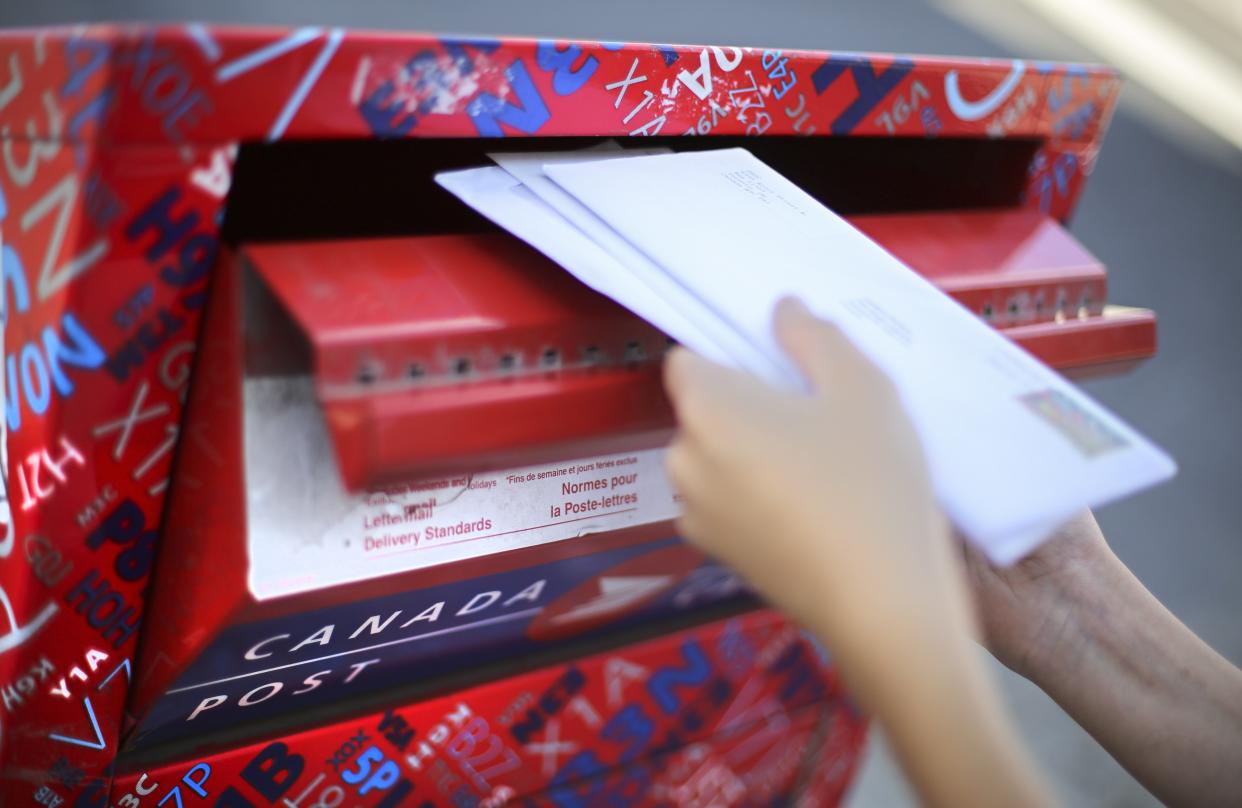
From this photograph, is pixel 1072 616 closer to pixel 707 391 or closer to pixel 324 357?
pixel 707 391

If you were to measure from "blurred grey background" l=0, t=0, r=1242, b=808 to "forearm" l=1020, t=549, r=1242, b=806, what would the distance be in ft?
3.33

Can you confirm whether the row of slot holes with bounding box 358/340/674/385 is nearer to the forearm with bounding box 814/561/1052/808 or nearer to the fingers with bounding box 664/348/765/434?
the fingers with bounding box 664/348/765/434

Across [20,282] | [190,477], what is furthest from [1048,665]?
[20,282]

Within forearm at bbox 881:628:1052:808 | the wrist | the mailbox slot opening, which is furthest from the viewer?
the wrist

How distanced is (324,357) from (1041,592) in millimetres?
611

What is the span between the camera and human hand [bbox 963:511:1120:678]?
720 millimetres

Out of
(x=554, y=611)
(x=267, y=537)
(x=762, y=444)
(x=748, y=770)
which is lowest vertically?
(x=748, y=770)

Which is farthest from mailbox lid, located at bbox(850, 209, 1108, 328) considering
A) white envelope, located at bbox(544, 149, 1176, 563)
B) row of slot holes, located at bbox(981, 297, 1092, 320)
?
white envelope, located at bbox(544, 149, 1176, 563)

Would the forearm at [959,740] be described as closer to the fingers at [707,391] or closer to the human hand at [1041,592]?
the fingers at [707,391]

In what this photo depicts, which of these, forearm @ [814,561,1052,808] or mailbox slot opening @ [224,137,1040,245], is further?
mailbox slot opening @ [224,137,1040,245]

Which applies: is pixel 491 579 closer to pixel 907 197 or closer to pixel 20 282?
pixel 20 282

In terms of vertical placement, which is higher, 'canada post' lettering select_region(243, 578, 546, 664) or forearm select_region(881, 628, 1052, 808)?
forearm select_region(881, 628, 1052, 808)

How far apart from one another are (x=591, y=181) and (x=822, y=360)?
184mm

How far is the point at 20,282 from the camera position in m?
0.49
